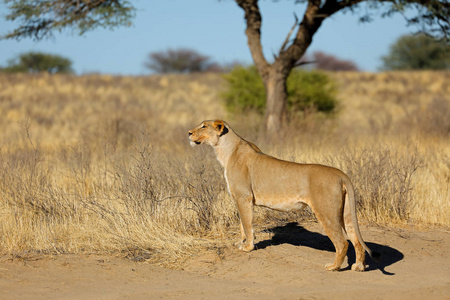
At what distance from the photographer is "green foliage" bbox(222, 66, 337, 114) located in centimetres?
2019

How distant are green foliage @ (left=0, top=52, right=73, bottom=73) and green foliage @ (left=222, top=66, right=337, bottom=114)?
118 ft

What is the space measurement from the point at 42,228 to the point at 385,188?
199 inches

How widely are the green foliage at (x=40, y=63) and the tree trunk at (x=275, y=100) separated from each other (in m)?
42.2

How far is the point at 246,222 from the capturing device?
671cm

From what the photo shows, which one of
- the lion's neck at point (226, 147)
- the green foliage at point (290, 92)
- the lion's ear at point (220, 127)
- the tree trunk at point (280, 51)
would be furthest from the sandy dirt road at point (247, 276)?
the green foliage at point (290, 92)

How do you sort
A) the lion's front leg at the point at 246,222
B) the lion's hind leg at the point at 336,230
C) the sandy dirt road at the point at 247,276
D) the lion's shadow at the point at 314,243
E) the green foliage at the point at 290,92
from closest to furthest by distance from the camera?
the sandy dirt road at the point at 247,276 → the lion's hind leg at the point at 336,230 → the lion's front leg at the point at 246,222 → the lion's shadow at the point at 314,243 → the green foliage at the point at 290,92

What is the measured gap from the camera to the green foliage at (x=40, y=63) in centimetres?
5347

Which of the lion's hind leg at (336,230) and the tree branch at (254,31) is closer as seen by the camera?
the lion's hind leg at (336,230)

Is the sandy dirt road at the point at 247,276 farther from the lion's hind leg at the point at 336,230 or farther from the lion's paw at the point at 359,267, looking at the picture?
the lion's hind leg at the point at 336,230

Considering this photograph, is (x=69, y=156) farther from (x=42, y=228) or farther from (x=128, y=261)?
(x=128, y=261)

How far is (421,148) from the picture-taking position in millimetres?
13297

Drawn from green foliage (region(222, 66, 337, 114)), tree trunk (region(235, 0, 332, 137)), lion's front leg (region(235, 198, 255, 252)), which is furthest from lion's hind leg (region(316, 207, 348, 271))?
green foliage (region(222, 66, 337, 114))

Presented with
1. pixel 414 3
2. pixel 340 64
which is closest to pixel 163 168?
pixel 414 3

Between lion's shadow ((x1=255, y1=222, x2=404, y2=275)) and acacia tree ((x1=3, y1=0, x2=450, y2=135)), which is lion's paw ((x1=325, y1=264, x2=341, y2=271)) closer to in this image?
lion's shadow ((x1=255, y1=222, x2=404, y2=275))
